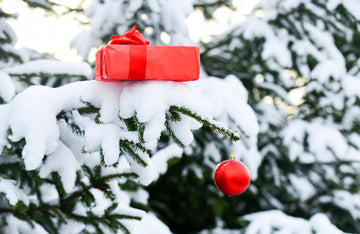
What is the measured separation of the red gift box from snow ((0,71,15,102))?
72 cm

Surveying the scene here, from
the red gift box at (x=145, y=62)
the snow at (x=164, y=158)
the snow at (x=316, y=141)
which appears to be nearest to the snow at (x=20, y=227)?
the snow at (x=164, y=158)

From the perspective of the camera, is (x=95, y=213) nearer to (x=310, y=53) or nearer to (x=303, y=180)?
(x=310, y=53)

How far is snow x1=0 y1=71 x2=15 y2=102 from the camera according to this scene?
1.60 m

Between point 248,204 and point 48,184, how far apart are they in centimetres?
282

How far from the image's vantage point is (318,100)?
3539 millimetres

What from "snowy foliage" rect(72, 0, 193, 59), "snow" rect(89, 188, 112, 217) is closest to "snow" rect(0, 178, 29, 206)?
"snow" rect(89, 188, 112, 217)

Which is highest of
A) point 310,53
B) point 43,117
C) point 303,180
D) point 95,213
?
point 43,117

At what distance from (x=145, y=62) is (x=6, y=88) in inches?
35.6

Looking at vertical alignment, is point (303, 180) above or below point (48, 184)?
below

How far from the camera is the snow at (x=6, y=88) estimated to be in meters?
1.60

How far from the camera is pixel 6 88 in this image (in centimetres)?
160

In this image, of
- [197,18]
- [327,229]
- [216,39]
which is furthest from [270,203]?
[197,18]

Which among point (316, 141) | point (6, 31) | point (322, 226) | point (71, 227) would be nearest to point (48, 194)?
point (71, 227)

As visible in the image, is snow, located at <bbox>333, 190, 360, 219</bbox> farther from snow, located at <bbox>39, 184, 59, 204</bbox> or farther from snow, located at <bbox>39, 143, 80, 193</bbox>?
snow, located at <bbox>39, 143, 80, 193</bbox>
